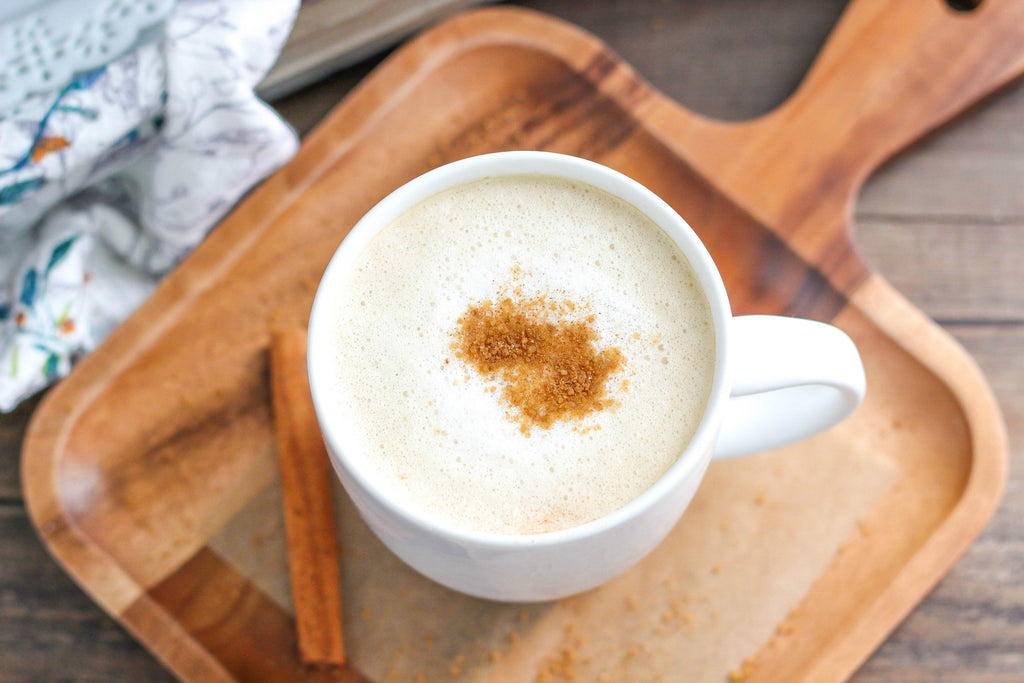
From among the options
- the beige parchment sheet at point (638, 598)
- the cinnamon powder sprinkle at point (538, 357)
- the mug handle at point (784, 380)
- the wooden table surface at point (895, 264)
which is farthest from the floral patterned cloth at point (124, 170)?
the mug handle at point (784, 380)

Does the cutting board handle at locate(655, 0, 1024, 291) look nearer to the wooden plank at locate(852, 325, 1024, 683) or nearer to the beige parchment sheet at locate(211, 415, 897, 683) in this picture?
the beige parchment sheet at locate(211, 415, 897, 683)

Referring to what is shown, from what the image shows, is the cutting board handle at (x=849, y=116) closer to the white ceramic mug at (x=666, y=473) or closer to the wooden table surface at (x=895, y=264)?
the wooden table surface at (x=895, y=264)

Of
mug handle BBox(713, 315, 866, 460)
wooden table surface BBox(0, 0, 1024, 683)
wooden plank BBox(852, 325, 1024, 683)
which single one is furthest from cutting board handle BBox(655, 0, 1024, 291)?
wooden plank BBox(852, 325, 1024, 683)

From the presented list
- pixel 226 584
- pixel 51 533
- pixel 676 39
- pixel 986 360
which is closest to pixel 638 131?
pixel 676 39

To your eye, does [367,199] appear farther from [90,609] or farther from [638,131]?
[90,609]

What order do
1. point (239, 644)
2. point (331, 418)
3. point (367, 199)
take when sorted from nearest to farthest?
1. point (331, 418)
2. point (239, 644)
3. point (367, 199)

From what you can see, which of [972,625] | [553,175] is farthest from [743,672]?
[553,175]

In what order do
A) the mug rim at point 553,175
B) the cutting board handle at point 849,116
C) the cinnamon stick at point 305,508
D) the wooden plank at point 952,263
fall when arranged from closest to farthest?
the mug rim at point 553,175 → the cinnamon stick at point 305,508 → the cutting board handle at point 849,116 → the wooden plank at point 952,263
